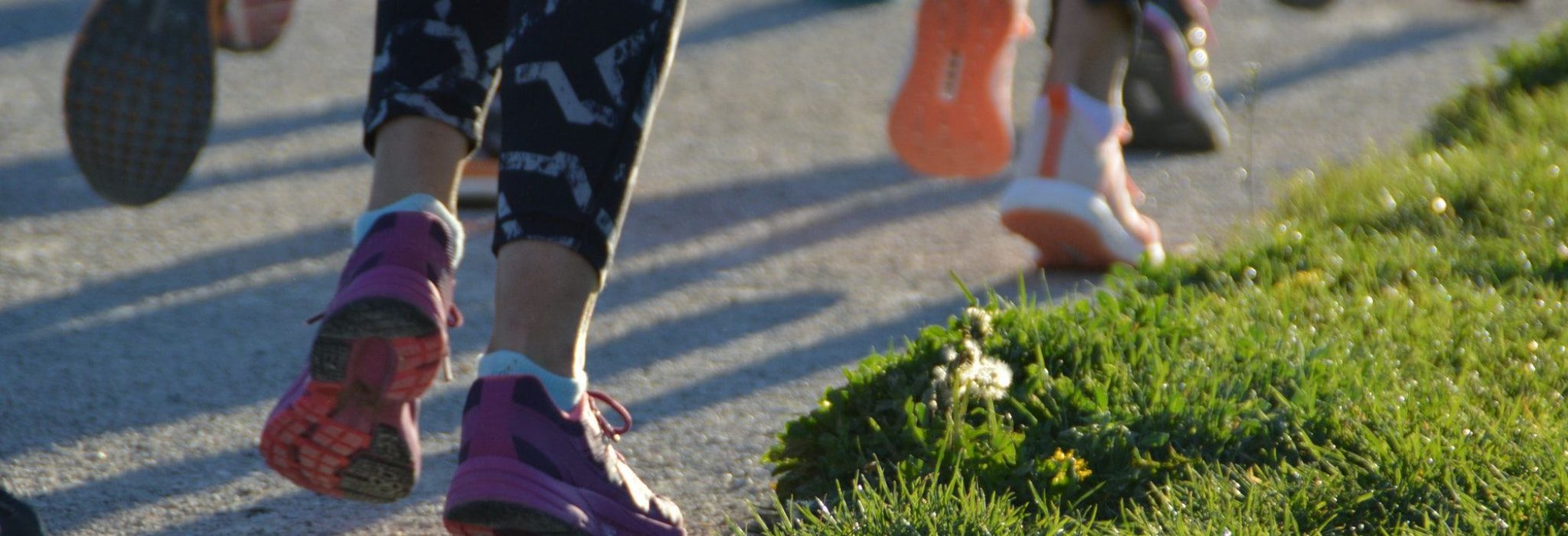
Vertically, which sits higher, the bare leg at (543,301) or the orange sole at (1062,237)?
the bare leg at (543,301)

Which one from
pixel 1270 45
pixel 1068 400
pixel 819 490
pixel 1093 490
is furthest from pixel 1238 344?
pixel 1270 45

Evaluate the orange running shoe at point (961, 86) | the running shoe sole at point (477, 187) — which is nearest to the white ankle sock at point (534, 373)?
the orange running shoe at point (961, 86)

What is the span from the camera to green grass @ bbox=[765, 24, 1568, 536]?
1.76 meters

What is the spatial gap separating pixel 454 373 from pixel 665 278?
592 millimetres

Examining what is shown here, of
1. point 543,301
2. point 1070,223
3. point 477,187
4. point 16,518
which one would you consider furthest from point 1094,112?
point 16,518

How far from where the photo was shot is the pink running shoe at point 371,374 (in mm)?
1808

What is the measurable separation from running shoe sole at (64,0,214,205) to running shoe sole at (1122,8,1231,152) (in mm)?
2198

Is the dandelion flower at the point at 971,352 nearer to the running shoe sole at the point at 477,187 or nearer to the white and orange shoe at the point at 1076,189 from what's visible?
the white and orange shoe at the point at 1076,189

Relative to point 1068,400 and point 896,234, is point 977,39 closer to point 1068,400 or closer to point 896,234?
point 896,234

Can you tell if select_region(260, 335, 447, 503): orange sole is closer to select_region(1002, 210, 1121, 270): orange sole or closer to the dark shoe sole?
the dark shoe sole

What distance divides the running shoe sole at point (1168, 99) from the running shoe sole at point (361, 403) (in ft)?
7.55

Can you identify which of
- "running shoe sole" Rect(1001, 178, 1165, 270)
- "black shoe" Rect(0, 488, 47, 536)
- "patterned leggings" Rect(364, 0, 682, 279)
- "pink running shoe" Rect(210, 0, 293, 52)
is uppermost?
"patterned leggings" Rect(364, 0, 682, 279)

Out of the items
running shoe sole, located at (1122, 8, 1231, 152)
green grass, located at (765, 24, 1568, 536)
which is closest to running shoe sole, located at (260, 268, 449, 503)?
green grass, located at (765, 24, 1568, 536)

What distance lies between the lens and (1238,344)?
2162 millimetres
